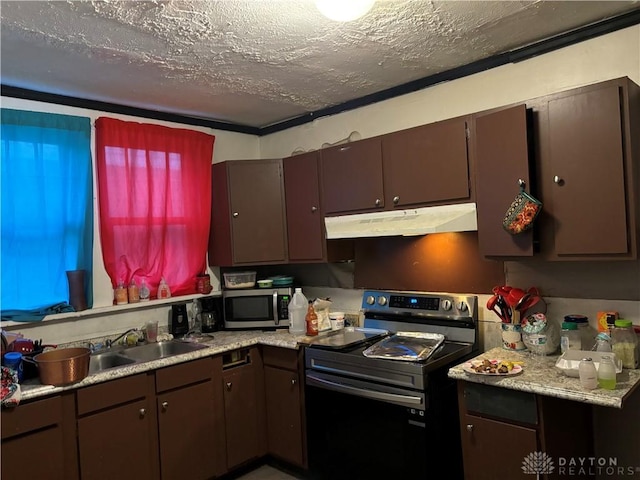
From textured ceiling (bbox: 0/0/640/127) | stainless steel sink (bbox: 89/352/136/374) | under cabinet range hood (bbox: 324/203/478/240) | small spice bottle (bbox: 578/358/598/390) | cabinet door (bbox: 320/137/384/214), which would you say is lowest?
stainless steel sink (bbox: 89/352/136/374)

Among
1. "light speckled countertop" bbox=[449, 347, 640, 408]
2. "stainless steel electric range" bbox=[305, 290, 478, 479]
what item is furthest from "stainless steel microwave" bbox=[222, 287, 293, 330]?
"light speckled countertop" bbox=[449, 347, 640, 408]

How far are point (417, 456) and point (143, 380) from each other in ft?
4.81

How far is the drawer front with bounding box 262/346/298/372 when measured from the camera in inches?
115

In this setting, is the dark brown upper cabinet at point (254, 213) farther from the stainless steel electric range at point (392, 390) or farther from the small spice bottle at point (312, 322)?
the stainless steel electric range at point (392, 390)

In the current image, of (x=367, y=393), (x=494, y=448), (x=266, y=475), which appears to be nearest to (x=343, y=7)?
(x=367, y=393)

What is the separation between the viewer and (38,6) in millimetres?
1821

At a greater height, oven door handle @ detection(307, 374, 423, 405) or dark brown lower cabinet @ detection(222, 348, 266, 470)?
oven door handle @ detection(307, 374, 423, 405)

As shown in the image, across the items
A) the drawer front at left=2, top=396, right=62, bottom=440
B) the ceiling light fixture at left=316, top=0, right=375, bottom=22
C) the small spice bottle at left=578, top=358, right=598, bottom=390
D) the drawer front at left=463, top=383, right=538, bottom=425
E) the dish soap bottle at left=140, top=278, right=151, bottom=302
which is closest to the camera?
the ceiling light fixture at left=316, top=0, right=375, bottom=22

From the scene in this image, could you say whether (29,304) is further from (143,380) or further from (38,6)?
Answer: (38,6)

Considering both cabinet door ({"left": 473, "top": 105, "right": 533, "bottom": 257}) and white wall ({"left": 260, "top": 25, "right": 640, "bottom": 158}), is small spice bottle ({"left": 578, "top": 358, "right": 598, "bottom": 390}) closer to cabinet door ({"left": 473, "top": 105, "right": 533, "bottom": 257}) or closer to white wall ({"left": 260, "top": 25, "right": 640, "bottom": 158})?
cabinet door ({"left": 473, "top": 105, "right": 533, "bottom": 257})

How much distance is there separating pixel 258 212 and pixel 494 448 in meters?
2.10

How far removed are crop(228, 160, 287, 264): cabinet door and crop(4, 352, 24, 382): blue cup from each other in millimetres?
1478

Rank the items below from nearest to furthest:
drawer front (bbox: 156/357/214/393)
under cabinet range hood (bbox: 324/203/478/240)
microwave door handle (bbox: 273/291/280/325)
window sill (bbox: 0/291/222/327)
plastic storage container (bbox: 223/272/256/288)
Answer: under cabinet range hood (bbox: 324/203/478/240) → drawer front (bbox: 156/357/214/393) → window sill (bbox: 0/291/222/327) → microwave door handle (bbox: 273/291/280/325) → plastic storage container (bbox: 223/272/256/288)

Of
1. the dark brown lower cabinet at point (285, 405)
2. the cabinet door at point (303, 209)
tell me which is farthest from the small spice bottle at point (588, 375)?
the cabinet door at point (303, 209)
